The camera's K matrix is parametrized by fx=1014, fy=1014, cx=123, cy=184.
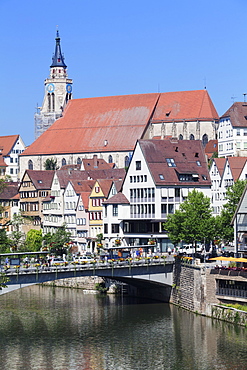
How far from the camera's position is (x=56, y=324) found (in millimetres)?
78875

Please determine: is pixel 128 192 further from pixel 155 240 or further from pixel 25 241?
pixel 25 241

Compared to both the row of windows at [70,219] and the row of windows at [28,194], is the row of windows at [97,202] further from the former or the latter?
the row of windows at [28,194]

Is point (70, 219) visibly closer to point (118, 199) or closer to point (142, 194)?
point (118, 199)

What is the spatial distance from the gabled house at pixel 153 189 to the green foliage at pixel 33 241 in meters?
12.7

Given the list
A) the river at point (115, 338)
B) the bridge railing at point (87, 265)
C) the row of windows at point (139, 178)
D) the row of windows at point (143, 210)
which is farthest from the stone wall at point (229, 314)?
the row of windows at point (139, 178)

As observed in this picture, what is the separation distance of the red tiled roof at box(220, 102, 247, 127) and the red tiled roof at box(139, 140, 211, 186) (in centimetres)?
5126

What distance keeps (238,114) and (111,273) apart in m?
89.2

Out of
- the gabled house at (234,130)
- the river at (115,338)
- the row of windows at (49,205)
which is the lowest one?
the river at (115,338)

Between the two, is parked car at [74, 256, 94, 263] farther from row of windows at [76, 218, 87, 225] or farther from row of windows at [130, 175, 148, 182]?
row of windows at [76, 218, 87, 225]

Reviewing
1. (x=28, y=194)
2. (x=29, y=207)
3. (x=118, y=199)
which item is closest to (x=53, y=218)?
(x=29, y=207)

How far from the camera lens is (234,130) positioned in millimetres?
167875

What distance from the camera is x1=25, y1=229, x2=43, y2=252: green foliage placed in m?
123

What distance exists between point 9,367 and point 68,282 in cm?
4211

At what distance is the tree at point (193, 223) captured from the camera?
9144 cm
